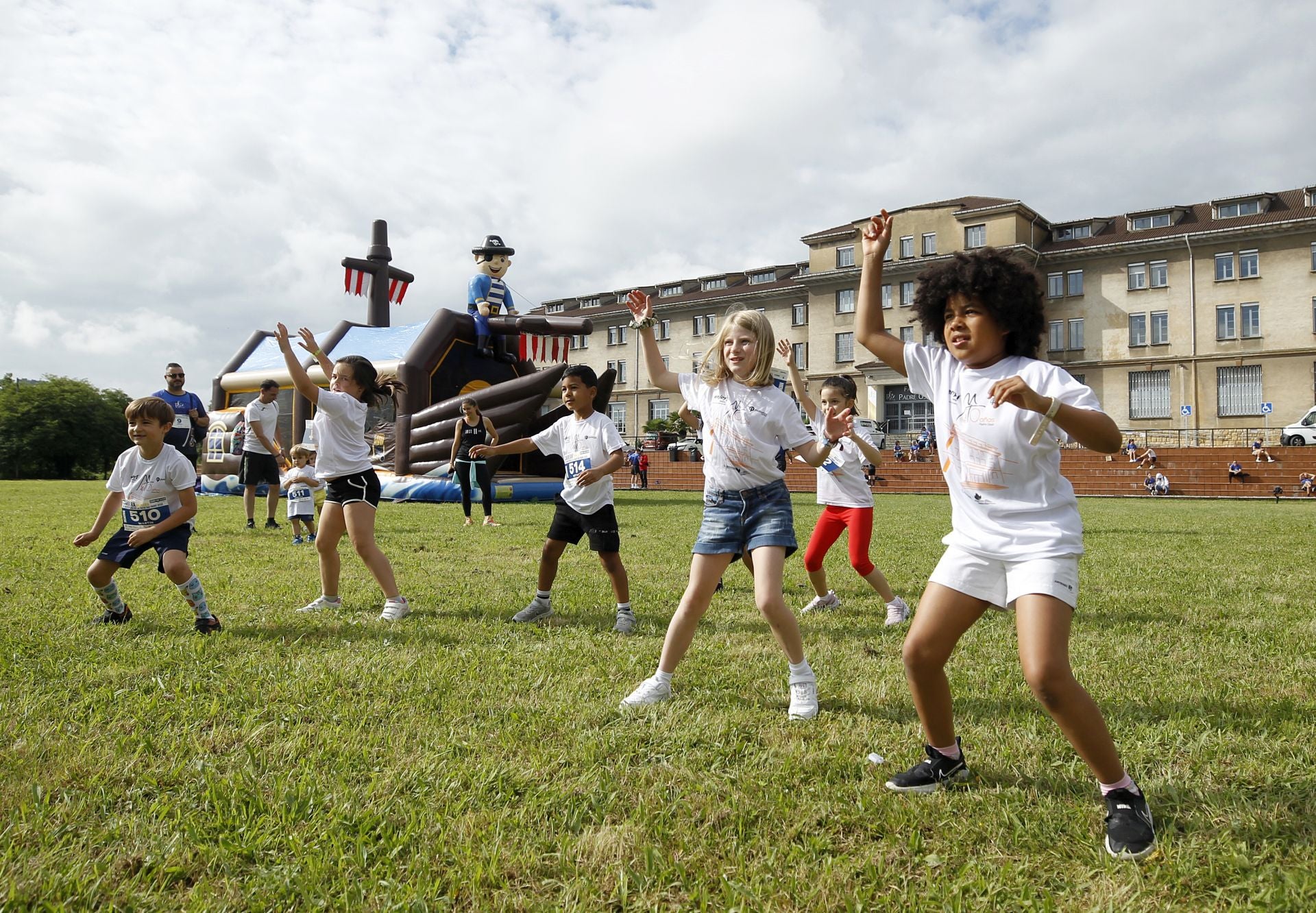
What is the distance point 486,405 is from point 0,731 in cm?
1510

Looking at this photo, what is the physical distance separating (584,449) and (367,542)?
5.39 ft

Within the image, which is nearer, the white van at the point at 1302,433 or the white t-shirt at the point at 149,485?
the white t-shirt at the point at 149,485

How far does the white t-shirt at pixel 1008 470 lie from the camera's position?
2.68 metres

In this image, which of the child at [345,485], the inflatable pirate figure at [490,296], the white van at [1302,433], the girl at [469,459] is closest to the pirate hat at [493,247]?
the inflatable pirate figure at [490,296]

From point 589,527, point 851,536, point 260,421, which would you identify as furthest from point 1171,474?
point 589,527

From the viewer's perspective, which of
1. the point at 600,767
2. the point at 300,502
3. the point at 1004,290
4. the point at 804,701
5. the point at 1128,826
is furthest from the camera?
the point at 300,502

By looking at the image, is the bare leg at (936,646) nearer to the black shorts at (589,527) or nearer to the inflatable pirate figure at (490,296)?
the black shorts at (589,527)

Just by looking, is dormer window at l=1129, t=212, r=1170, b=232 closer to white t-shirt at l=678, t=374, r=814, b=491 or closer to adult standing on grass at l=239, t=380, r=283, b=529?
adult standing on grass at l=239, t=380, r=283, b=529

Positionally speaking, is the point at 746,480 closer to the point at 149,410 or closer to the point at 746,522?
the point at 746,522

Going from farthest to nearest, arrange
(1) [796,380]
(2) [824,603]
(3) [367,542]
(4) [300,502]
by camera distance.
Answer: (4) [300,502], (2) [824,603], (3) [367,542], (1) [796,380]

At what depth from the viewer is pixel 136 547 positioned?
5.27 meters

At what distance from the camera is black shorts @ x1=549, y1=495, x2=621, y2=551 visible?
226 inches

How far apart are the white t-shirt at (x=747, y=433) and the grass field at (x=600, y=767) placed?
3.41ft

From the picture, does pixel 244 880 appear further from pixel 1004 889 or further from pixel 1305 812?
pixel 1305 812
